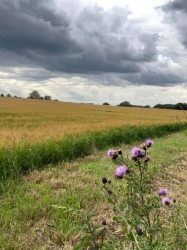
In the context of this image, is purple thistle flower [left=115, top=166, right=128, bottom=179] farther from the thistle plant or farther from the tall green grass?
the tall green grass

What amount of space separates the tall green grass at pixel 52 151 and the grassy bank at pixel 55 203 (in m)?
0.45

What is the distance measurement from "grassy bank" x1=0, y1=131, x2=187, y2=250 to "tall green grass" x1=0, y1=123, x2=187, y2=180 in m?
0.45

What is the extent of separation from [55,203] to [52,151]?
3.70 m

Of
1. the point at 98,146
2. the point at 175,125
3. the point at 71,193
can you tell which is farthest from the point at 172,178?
the point at 175,125

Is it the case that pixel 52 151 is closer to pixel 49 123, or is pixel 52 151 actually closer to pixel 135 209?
pixel 135 209

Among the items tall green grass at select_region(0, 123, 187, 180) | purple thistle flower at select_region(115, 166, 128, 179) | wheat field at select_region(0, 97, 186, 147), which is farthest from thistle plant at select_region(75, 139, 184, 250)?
wheat field at select_region(0, 97, 186, 147)

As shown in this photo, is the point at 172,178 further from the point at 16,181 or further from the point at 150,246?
the point at 150,246

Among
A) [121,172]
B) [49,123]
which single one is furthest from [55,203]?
[49,123]

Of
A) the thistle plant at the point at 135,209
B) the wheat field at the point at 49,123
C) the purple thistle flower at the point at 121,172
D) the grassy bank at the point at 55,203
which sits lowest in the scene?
the grassy bank at the point at 55,203

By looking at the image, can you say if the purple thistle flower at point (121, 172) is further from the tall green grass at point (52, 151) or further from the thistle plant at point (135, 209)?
the tall green grass at point (52, 151)

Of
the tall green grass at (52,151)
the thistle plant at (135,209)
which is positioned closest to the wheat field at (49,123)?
the tall green grass at (52,151)

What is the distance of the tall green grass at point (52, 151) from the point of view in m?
6.41

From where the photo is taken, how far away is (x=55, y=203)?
172 inches

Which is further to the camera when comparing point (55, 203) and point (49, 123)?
point (49, 123)
